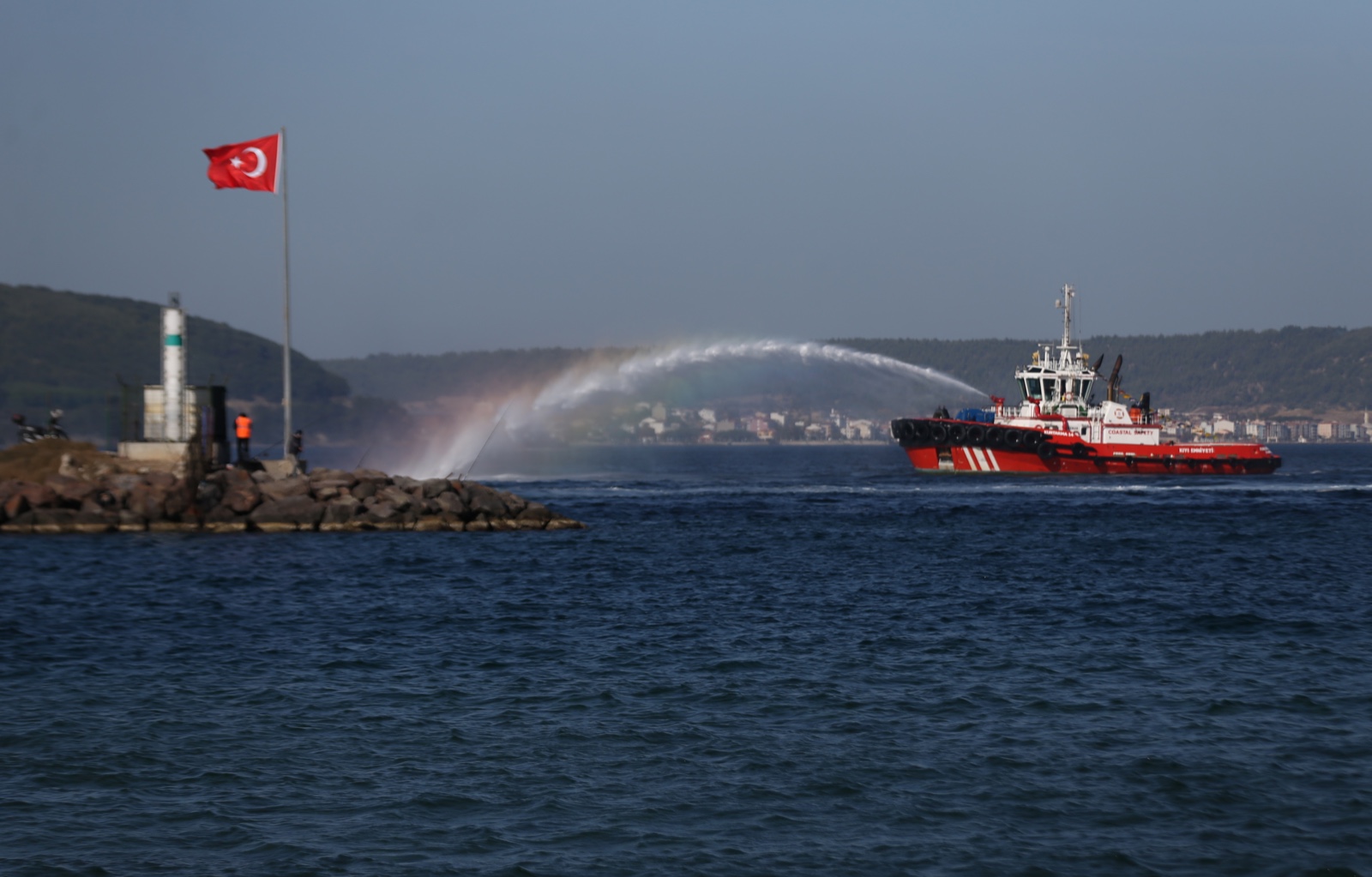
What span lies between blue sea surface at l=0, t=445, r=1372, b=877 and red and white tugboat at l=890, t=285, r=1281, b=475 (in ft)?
163

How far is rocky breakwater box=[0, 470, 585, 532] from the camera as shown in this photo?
44125mm

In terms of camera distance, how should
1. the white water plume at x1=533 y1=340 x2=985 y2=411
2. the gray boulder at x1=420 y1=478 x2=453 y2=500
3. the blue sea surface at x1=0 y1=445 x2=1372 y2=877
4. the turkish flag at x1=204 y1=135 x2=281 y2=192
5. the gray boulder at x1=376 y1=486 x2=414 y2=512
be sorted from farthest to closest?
the white water plume at x1=533 y1=340 x2=985 y2=411, the gray boulder at x1=420 y1=478 x2=453 y2=500, the gray boulder at x1=376 y1=486 x2=414 y2=512, the turkish flag at x1=204 y1=135 x2=281 y2=192, the blue sea surface at x1=0 y1=445 x2=1372 y2=877

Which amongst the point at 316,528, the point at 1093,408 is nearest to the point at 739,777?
the point at 316,528

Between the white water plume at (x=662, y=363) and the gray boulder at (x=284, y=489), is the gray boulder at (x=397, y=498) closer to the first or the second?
the gray boulder at (x=284, y=489)

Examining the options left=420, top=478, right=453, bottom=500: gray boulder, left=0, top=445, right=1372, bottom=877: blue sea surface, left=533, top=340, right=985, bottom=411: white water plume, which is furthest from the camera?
left=533, top=340, right=985, bottom=411: white water plume

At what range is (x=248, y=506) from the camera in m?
44.7

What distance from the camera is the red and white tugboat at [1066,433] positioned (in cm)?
8700

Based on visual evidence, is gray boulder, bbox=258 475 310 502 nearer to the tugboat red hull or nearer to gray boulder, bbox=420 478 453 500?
gray boulder, bbox=420 478 453 500

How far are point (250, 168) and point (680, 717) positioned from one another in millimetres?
32694

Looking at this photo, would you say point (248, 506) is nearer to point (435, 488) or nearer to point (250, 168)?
point (435, 488)

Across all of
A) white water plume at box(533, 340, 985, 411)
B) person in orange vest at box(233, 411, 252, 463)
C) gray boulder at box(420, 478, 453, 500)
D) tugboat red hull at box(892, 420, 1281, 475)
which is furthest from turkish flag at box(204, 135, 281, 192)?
tugboat red hull at box(892, 420, 1281, 475)

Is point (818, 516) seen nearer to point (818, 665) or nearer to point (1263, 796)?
point (818, 665)

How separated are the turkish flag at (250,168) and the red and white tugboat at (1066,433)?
180 ft

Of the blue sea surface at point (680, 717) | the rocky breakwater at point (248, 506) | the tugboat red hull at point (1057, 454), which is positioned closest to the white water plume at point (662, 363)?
the tugboat red hull at point (1057, 454)
